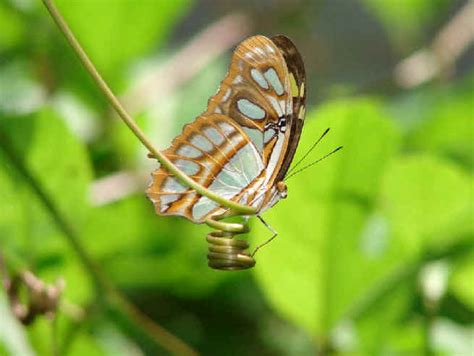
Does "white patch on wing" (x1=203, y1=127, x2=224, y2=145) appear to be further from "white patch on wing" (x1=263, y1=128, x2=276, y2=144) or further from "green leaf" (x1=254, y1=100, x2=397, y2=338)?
"green leaf" (x1=254, y1=100, x2=397, y2=338)

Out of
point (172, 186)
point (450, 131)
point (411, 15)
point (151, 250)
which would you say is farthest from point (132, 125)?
point (411, 15)

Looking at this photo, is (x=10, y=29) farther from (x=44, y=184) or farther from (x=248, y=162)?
(x=248, y=162)

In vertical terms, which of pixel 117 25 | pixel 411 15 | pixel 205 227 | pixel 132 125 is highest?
pixel 132 125

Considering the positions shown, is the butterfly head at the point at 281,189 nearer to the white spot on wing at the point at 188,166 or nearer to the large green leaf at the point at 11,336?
the white spot on wing at the point at 188,166

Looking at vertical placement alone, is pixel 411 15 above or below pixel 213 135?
below

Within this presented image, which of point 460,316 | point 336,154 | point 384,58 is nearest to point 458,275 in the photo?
point 460,316

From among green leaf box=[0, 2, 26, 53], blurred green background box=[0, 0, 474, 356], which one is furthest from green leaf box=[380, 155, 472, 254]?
green leaf box=[0, 2, 26, 53]
